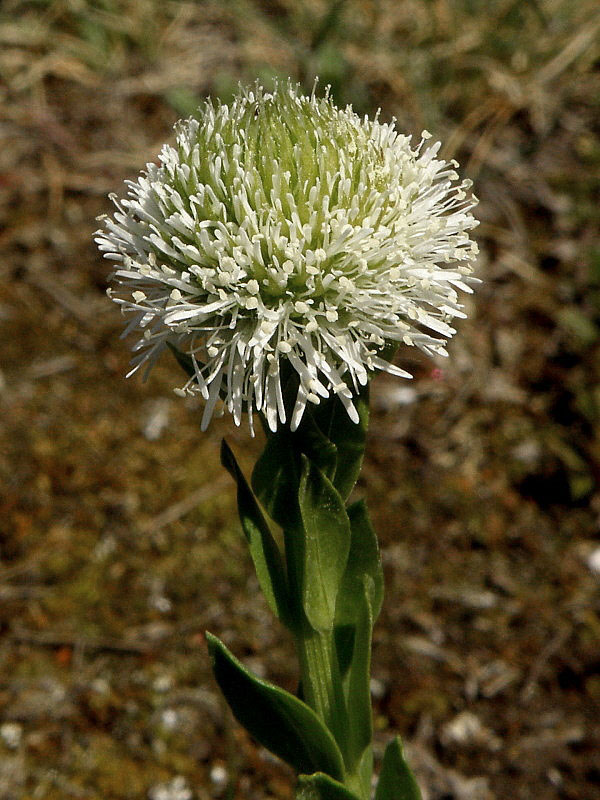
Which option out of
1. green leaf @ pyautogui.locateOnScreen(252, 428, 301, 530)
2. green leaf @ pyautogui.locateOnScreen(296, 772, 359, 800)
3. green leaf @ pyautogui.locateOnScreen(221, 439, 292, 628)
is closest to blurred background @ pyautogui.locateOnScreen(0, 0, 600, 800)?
green leaf @ pyautogui.locateOnScreen(296, 772, 359, 800)

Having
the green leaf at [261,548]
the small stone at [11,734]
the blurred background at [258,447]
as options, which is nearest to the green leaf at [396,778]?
the green leaf at [261,548]

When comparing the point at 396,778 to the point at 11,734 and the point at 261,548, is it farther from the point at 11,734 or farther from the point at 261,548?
the point at 11,734

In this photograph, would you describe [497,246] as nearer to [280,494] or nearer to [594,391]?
[594,391]

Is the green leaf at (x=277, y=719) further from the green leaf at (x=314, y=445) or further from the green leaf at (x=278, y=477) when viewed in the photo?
the green leaf at (x=314, y=445)

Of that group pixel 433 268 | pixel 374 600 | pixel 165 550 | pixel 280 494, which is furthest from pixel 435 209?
pixel 165 550

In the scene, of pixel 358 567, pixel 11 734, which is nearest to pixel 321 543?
pixel 358 567

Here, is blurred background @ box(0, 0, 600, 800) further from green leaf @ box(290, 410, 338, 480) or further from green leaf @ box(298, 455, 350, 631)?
green leaf @ box(290, 410, 338, 480)

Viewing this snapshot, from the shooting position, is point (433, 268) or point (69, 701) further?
point (69, 701)
